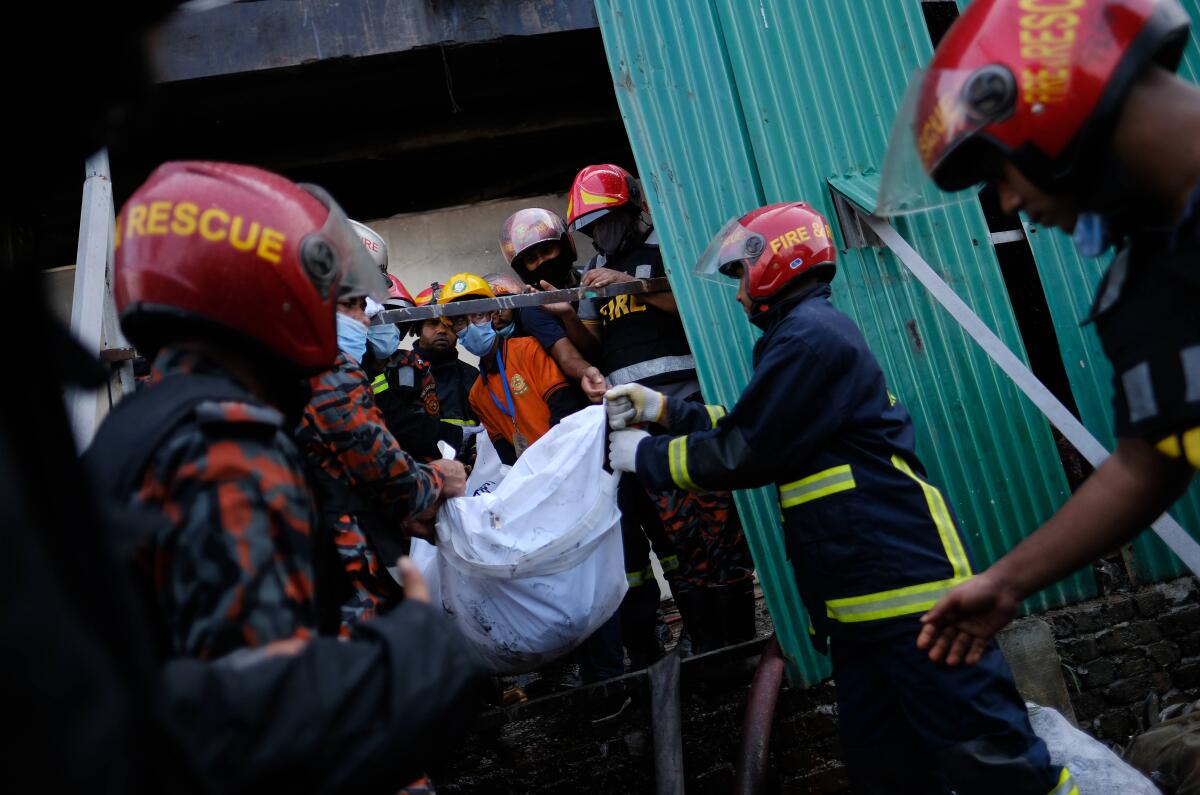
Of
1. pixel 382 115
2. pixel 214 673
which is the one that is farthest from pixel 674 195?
pixel 214 673

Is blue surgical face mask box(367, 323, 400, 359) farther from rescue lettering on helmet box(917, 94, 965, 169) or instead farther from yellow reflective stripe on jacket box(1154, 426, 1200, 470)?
yellow reflective stripe on jacket box(1154, 426, 1200, 470)

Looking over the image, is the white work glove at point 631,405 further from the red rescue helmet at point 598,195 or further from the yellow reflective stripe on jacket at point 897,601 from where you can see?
the red rescue helmet at point 598,195

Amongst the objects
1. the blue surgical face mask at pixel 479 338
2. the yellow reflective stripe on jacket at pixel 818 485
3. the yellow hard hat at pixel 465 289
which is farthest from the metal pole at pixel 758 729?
the yellow hard hat at pixel 465 289

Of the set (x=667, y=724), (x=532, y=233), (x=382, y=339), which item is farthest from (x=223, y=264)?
(x=532, y=233)

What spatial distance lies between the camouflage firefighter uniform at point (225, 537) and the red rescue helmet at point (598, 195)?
3.77 m

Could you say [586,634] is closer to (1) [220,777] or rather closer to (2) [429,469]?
(2) [429,469]

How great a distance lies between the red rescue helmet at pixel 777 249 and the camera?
134 inches

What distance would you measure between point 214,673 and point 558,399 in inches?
157

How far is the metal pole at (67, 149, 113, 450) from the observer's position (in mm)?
3436

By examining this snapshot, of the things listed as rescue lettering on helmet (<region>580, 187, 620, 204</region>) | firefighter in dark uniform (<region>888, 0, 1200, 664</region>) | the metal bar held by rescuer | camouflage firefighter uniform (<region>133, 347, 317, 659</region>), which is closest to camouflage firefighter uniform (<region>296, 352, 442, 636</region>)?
the metal bar held by rescuer

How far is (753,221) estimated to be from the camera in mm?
3525

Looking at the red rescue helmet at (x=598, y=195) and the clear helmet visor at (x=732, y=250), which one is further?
the red rescue helmet at (x=598, y=195)

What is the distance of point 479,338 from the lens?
530 centimetres

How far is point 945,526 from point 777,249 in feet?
3.78
